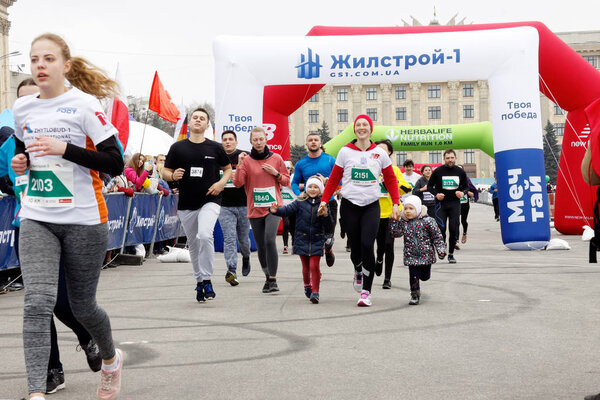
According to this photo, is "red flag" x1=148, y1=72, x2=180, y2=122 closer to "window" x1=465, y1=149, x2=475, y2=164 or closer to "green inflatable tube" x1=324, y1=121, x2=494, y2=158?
"green inflatable tube" x1=324, y1=121, x2=494, y2=158

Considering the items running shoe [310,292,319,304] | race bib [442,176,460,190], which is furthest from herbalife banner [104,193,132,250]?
race bib [442,176,460,190]

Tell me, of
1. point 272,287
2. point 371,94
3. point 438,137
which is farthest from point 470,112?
point 272,287

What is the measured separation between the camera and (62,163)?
14.5ft

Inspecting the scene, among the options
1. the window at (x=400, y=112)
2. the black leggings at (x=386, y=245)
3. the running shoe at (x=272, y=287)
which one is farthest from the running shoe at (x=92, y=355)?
the window at (x=400, y=112)

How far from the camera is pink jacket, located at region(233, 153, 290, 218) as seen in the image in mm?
10250

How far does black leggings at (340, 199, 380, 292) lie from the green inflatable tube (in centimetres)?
2312

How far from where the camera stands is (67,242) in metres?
4.37

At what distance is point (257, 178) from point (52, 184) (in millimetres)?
5956

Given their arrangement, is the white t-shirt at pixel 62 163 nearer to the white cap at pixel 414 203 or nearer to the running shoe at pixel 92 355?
the running shoe at pixel 92 355

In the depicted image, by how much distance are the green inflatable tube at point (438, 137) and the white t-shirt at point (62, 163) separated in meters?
27.6

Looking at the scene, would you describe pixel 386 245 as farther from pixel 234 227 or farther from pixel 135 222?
pixel 135 222

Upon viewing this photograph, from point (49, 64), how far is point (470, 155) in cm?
10328

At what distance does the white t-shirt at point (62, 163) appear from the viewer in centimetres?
437

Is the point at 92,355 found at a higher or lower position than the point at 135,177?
lower
